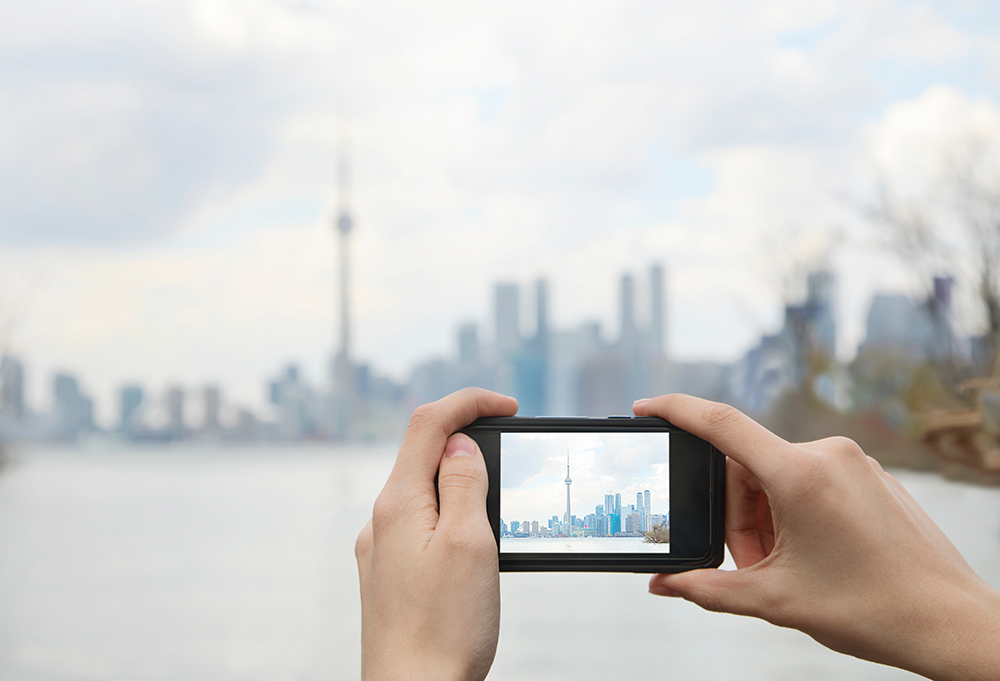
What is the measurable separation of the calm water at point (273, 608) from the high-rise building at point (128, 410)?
225 cm

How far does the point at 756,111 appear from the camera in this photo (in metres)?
5.43

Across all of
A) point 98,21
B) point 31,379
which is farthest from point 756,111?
point 31,379

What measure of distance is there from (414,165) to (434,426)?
665 cm

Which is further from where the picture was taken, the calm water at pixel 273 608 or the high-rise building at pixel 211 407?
the high-rise building at pixel 211 407

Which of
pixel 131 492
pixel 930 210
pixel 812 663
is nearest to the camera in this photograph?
pixel 812 663

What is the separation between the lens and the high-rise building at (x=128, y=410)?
6.59 metres

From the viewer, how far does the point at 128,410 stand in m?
6.60

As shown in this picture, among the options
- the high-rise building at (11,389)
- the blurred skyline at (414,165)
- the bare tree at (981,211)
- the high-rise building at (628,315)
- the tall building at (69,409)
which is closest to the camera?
the bare tree at (981,211)

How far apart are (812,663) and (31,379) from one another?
21.3 feet

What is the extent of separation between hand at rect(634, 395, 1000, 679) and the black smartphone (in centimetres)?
8

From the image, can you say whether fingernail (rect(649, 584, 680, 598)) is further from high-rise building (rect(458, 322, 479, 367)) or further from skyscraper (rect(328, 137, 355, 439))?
skyscraper (rect(328, 137, 355, 439))

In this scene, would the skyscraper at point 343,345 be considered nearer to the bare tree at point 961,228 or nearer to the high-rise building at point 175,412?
the high-rise building at point 175,412

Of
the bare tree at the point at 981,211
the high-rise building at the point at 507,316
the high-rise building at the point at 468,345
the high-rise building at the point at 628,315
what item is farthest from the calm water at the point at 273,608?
the high-rise building at the point at 628,315

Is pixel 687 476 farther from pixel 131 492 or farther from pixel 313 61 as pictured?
pixel 313 61
